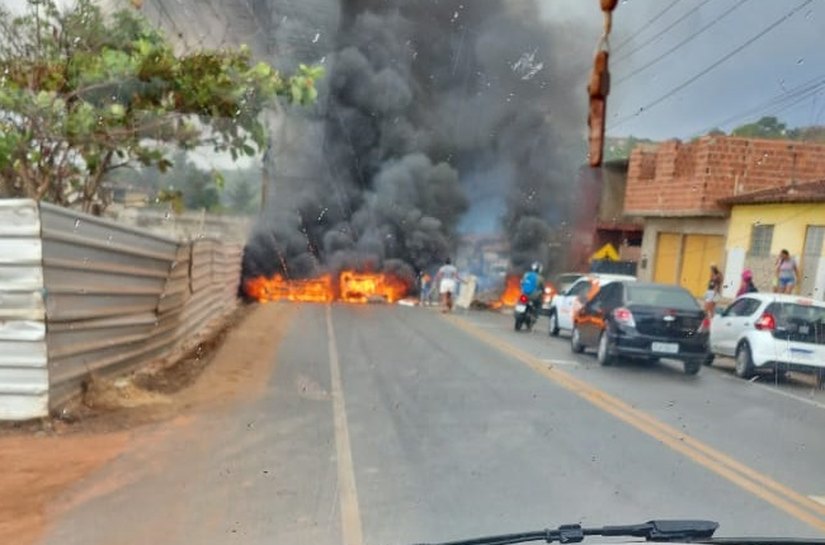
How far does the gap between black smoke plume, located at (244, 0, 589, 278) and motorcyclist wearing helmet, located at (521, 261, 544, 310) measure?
209mm

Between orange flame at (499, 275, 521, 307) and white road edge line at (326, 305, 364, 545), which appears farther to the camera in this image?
orange flame at (499, 275, 521, 307)

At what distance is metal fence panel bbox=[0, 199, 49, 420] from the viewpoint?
18.2 ft

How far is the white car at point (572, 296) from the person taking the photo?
5.30 metres

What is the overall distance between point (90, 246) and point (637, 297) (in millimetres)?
3924

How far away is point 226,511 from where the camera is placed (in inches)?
161

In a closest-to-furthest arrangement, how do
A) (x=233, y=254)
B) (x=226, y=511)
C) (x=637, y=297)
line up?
1. (x=226, y=511)
2. (x=637, y=297)
3. (x=233, y=254)

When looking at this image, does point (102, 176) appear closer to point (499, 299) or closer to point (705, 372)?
point (499, 299)

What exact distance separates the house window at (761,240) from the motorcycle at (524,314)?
1788 mm

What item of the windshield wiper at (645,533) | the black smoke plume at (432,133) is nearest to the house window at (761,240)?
the black smoke plume at (432,133)

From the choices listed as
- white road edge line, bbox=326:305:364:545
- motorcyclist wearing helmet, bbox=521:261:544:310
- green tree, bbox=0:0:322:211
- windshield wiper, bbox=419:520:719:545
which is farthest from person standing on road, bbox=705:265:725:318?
windshield wiper, bbox=419:520:719:545

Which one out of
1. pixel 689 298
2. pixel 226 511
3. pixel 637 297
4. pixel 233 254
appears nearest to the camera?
pixel 226 511

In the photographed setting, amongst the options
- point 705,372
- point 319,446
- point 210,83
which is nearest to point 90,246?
point 210,83

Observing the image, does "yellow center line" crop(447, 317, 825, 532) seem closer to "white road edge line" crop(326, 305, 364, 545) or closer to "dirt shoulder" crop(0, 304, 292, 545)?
"white road edge line" crop(326, 305, 364, 545)

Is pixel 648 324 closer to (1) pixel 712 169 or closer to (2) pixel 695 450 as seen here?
(2) pixel 695 450
